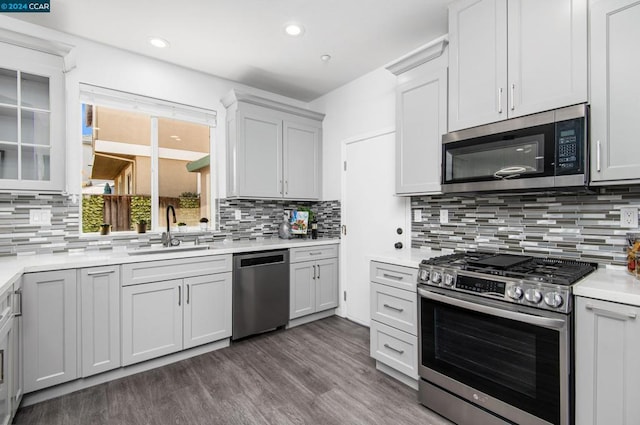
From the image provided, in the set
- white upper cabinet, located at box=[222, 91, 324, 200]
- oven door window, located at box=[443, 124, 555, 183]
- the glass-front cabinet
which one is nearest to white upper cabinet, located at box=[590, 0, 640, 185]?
oven door window, located at box=[443, 124, 555, 183]

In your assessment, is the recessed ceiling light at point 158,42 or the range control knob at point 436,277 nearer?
the range control knob at point 436,277

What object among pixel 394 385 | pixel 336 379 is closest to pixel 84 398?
pixel 336 379

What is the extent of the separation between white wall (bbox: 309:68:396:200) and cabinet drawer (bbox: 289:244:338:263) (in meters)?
0.66

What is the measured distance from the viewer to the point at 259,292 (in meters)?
3.05

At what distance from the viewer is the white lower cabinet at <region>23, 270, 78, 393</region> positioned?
6.48 ft

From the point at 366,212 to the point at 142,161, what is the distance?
2394mm

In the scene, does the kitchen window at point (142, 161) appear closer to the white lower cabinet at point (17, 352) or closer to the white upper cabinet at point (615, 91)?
the white lower cabinet at point (17, 352)

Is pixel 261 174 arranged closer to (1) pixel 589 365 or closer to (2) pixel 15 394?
(2) pixel 15 394

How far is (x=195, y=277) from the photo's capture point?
105 inches

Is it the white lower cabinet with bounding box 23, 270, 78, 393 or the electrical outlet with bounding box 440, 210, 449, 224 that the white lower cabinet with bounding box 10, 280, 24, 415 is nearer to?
the white lower cabinet with bounding box 23, 270, 78, 393

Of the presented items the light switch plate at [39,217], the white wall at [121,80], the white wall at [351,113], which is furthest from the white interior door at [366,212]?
the light switch plate at [39,217]

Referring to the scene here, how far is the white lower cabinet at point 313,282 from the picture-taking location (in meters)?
3.33

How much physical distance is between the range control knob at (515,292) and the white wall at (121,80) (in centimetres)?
291

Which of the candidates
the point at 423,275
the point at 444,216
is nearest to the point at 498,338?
the point at 423,275
